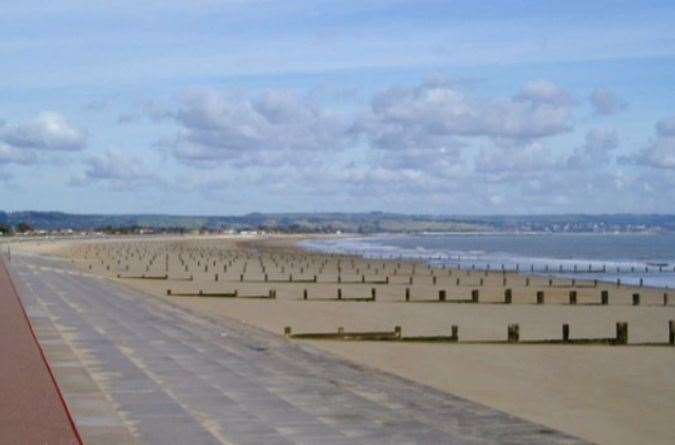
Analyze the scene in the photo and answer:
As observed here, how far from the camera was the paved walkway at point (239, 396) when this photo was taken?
9.54 metres

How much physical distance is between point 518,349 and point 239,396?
11.0 metres

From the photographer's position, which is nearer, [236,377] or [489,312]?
[236,377]

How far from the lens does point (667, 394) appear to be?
15875 millimetres

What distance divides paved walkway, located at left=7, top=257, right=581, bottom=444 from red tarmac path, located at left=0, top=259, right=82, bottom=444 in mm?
180

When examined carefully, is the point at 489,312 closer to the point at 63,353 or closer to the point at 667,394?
the point at 667,394

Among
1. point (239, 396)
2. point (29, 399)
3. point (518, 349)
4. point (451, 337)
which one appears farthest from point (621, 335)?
point (29, 399)

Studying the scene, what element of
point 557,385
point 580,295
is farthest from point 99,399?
point 580,295

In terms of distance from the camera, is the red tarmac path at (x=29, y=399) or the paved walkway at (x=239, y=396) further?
the paved walkway at (x=239, y=396)

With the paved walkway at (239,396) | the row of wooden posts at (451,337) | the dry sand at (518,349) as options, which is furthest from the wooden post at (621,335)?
the paved walkway at (239,396)

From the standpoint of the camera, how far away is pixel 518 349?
21562mm

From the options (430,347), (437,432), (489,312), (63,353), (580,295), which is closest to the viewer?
(437,432)

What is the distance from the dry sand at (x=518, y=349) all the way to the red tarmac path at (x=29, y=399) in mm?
5361

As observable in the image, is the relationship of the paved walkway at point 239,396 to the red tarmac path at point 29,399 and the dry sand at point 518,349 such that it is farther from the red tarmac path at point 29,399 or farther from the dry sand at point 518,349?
the dry sand at point 518,349

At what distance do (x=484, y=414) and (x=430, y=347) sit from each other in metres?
10.6
